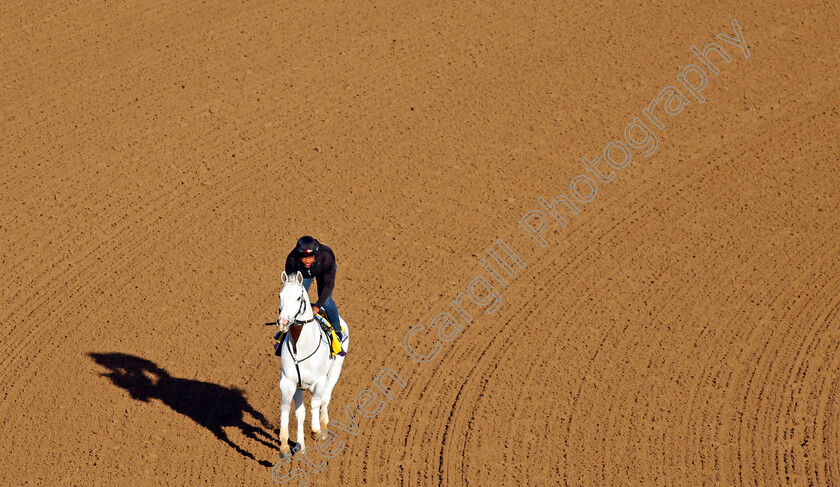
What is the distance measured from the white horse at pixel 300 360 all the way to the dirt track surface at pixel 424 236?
91 centimetres

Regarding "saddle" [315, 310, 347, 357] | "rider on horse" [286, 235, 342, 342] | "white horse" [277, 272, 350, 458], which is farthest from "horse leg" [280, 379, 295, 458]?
"rider on horse" [286, 235, 342, 342]

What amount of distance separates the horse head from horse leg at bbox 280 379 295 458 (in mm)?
1455

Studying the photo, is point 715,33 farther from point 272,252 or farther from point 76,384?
point 76,384

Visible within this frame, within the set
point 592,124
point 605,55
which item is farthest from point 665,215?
point 605,55

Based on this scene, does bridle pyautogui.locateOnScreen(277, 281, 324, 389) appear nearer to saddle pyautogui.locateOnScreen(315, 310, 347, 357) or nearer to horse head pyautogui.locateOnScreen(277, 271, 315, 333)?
horse head pyautogui.locateOnScreen(277, 271, 315, 333)

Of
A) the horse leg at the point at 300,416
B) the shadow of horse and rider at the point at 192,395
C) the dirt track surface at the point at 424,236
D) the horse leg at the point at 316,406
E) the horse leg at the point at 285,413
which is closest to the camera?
the horse leg at the point at 285,413

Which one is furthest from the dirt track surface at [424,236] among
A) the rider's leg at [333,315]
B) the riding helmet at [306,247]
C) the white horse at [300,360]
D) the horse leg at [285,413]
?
the riding helmet at [306,247]

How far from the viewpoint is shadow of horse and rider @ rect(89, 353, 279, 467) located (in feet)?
43.9

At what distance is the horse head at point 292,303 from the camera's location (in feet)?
34.3

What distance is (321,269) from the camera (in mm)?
12344

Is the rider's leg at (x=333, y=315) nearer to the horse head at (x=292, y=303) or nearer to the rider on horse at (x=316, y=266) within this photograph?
the rider on horse at (x=316, y=266)

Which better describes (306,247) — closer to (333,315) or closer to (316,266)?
(316,266)

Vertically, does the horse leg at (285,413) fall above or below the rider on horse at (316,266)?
below

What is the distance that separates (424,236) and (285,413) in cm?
628
